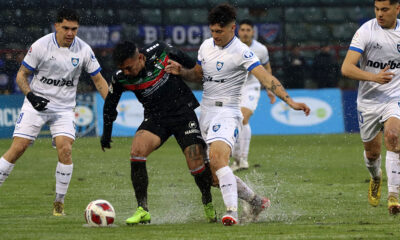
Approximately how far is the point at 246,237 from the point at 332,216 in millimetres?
1973

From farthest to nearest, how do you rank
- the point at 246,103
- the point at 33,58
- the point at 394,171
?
the point at 246,103 → the point at 33,58 → the point at 394,171

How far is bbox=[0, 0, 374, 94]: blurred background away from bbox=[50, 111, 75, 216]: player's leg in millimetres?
12199

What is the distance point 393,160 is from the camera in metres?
9.23

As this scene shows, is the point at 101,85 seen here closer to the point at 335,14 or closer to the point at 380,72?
the point at 380,72

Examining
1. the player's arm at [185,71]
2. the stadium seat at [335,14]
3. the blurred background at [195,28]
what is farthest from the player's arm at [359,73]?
the stadium seat at [335,14]

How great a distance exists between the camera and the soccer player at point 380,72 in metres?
9.05

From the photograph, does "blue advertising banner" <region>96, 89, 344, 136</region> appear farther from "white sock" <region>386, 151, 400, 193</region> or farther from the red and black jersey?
the red and black jersey

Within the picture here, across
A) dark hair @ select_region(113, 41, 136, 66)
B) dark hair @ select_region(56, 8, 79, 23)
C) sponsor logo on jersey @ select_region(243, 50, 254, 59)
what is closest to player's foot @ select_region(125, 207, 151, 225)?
dark hair @ select_region(113, 41, 136, 66)

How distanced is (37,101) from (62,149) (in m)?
0.67

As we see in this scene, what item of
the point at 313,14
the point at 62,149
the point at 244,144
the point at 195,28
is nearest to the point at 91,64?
the point at 62,149

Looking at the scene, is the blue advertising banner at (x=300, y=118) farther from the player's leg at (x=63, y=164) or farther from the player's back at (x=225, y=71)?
the player's back at (x=225, y=71)

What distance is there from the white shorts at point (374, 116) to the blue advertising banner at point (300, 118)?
1180cm

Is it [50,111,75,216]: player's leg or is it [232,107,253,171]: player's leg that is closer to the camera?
[50,111,75,216]: player's leg

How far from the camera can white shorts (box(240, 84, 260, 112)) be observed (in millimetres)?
14844
